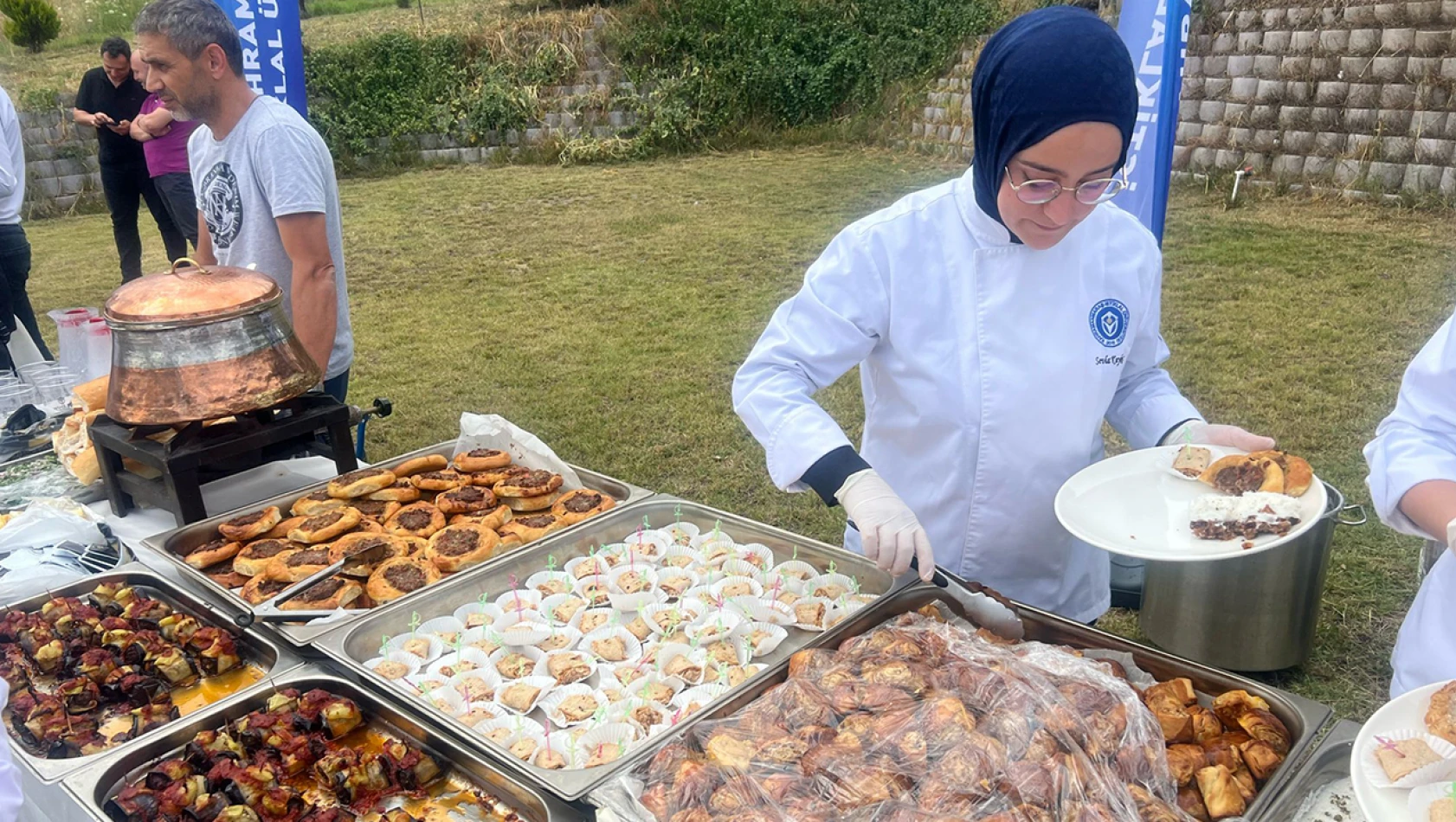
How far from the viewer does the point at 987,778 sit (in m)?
1.33

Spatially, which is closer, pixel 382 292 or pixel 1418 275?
pixel 1418 275

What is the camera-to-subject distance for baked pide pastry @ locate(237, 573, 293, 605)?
2225mm

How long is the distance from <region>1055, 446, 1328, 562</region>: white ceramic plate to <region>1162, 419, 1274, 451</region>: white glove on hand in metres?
0.02

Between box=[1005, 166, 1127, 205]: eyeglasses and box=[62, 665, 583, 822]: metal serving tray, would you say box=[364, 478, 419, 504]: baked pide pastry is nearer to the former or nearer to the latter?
box=[62, 665, 583, 822]: metal serving tray

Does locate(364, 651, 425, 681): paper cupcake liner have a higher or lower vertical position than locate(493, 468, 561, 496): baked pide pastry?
lower

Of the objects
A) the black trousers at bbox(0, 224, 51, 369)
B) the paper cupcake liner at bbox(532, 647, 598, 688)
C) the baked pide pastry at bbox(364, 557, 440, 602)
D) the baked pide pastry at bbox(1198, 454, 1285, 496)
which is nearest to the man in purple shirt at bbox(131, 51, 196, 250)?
the black trousers at bbox(0, 224, 51, 369)

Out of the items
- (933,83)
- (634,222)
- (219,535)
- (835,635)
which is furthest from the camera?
(933,83)

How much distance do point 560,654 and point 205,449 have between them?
1162 millimetres

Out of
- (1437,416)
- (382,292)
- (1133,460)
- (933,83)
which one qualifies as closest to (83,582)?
(1133,460)

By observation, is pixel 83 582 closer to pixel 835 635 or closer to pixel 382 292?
pixel 835 635

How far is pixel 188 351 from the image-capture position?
240cm

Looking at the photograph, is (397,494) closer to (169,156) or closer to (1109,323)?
(1109,323)

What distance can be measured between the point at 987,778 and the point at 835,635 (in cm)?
57

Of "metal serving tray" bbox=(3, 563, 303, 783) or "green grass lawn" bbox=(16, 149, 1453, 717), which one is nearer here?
"metal serving tray" bbox=(3, 563, 303, 783)
